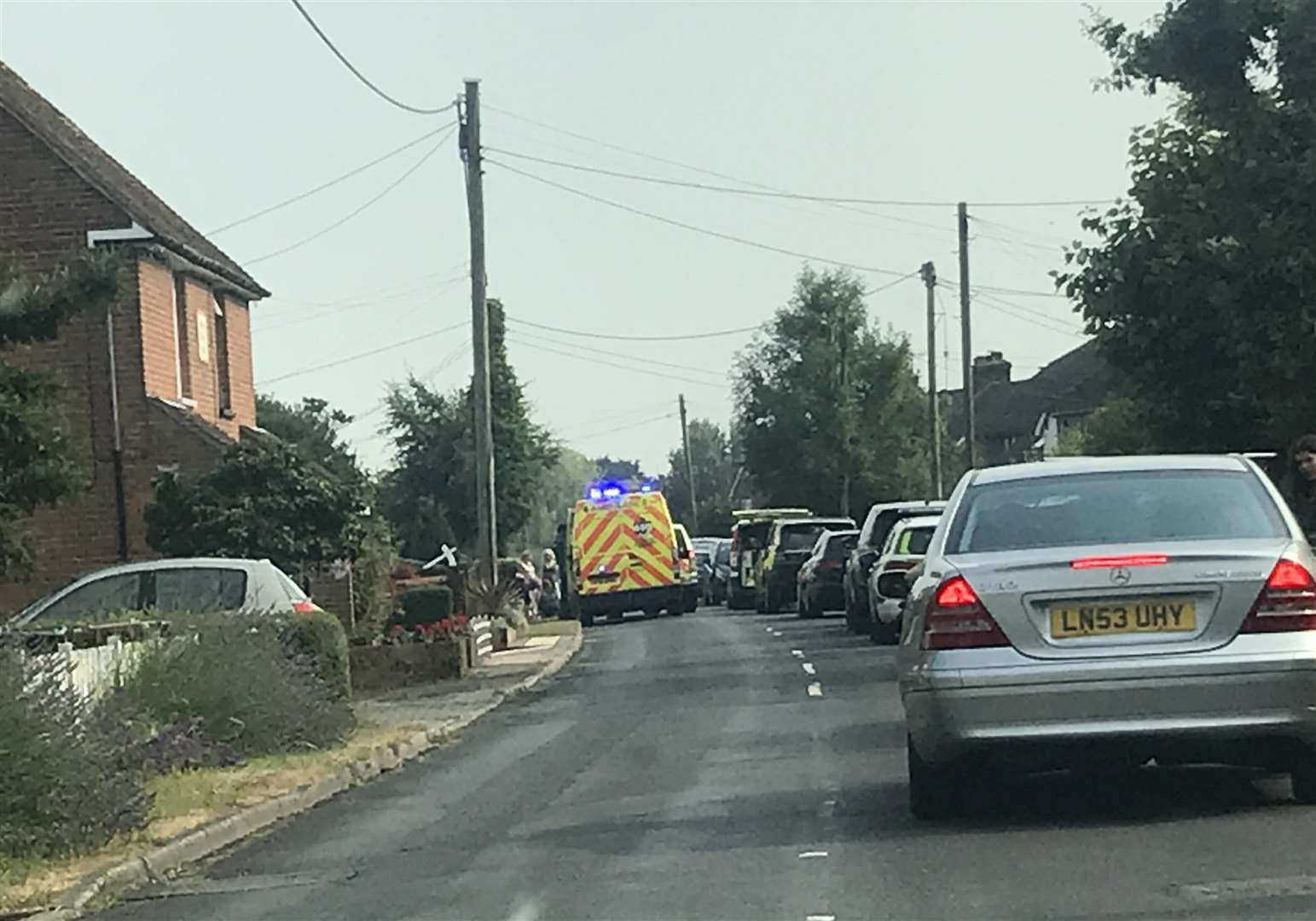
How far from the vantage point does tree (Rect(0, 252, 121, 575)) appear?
17375 millimetres

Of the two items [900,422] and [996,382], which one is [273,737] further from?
[996,382]

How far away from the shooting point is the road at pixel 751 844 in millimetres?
8797

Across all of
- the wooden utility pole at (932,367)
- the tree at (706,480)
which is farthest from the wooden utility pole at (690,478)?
the wooden utility pole at (932,367)

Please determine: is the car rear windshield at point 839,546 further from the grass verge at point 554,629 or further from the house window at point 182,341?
the house window at point 182,341

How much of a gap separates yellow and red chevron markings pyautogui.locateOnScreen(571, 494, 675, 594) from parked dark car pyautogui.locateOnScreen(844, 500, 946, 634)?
14151 millimetres

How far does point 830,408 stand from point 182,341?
6033cm

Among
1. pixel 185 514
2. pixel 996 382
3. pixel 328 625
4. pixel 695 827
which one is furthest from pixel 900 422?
pixel 695 827

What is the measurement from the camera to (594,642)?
1453 inches

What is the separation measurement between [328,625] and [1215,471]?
9.59 metres

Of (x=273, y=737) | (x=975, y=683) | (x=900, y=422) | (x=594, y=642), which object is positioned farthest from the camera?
(x=900, y=422)

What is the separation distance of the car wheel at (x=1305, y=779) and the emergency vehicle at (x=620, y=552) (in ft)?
115

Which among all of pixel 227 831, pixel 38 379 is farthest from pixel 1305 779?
pixel 38 379

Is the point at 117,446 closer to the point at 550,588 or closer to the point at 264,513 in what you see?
the point at 264,513

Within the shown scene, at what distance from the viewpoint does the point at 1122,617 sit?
32.9 feet
